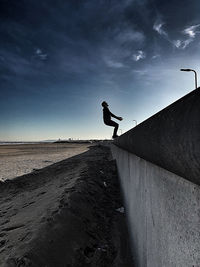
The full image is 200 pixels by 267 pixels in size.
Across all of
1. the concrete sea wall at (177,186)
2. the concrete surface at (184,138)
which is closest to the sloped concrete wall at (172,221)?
the concrete sea wall at (177,186)

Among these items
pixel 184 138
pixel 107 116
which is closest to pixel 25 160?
pixel 107 116

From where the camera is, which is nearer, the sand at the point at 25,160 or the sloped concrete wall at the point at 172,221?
the sloped concrete wall at the point at 172,221

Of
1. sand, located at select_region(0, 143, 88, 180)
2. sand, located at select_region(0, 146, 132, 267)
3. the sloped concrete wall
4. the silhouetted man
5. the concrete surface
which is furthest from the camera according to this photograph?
the silhouetted man

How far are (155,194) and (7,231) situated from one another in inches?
96.8

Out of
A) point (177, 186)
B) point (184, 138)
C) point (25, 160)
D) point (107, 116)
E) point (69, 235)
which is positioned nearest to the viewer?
point (184, 138)

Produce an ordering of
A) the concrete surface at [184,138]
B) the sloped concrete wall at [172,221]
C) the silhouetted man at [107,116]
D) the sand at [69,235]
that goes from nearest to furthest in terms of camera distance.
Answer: the concrete surface at [184,138], the sloped concrete wall at [172,221], the sand at [69,235], the silhouetted man at [107,116]

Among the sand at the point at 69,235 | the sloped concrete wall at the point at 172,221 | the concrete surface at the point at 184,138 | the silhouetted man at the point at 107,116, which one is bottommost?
the sand at the point at 69,235

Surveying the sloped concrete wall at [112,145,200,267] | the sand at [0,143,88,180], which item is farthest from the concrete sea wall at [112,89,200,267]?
the sand at [0,143,88,180]

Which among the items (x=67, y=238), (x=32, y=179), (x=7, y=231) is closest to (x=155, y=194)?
(x=67, y=238)

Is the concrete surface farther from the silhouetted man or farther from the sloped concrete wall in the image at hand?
the silhouetted man

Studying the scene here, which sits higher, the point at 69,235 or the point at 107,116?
the point at 107,116

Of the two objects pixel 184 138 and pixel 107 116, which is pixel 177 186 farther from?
pixel 107 116

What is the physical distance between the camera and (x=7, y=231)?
10.4ft

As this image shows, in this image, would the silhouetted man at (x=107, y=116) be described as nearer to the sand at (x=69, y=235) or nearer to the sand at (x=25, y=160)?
the sand at (x=25, y=160)
